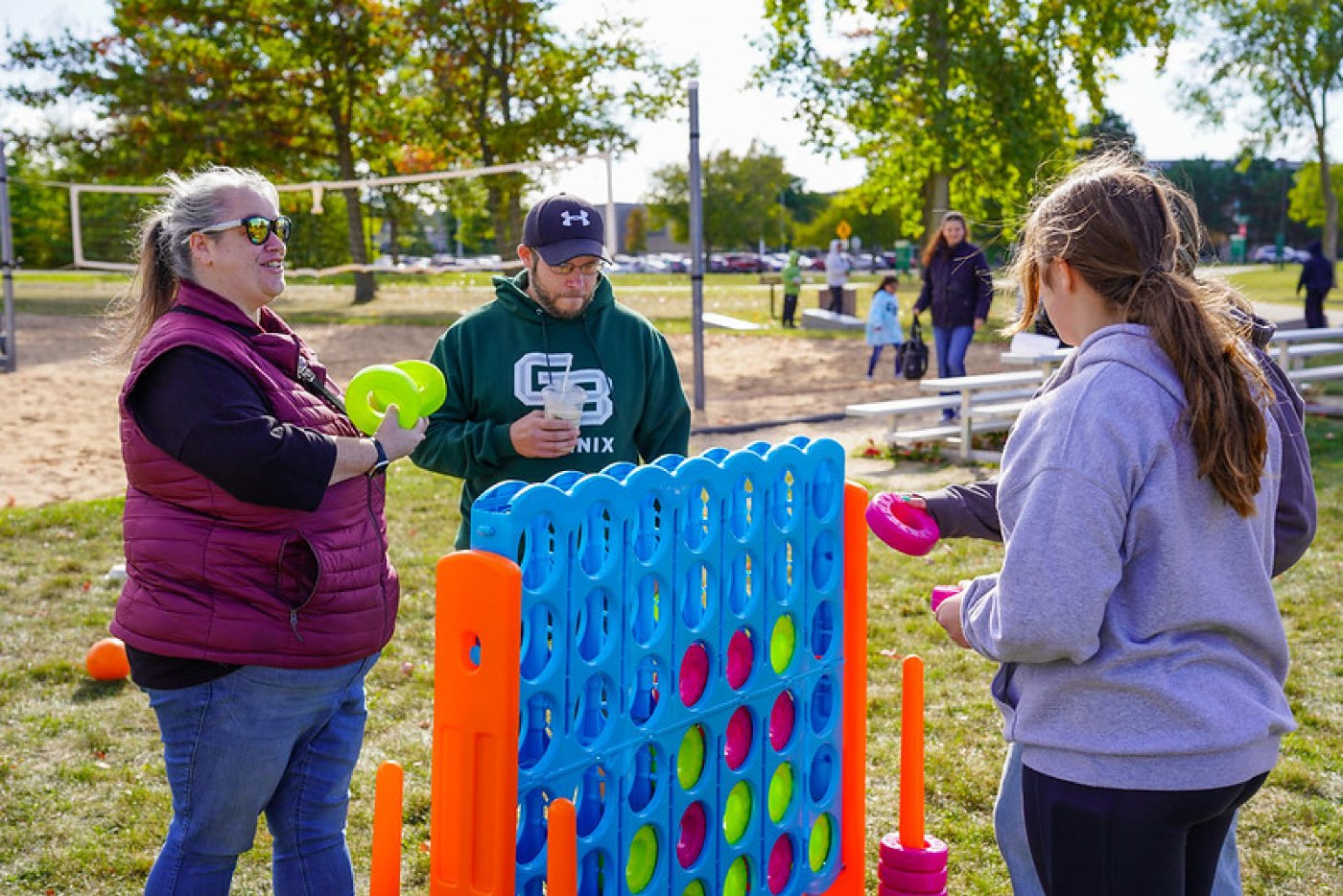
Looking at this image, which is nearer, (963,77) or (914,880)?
(914,880)

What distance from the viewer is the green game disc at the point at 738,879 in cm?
295

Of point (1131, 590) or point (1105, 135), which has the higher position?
point (1105, 135)

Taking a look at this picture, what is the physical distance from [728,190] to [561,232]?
208 ft

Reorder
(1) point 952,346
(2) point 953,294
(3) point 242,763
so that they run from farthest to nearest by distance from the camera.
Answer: (1) point 952,346, (2) point 953,294, (3) point 242,763

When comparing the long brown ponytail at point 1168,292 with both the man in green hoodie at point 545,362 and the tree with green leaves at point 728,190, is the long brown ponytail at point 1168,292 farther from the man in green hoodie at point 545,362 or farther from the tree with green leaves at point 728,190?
the tree with green leaves at point 728,190

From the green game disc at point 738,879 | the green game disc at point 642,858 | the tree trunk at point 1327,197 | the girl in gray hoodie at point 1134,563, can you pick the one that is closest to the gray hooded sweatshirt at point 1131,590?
the girl in gray hoodie at point 1134,563

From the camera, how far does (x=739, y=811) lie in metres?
2.97

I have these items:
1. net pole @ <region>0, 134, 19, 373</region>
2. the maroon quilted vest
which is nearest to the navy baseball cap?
the maroon quilted vest

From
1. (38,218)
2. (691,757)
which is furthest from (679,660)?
(38,218)

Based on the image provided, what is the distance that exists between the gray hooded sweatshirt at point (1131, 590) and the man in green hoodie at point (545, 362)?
1842 millimetres

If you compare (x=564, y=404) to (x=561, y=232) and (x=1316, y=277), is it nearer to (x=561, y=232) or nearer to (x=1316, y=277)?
(x=561, y=232)

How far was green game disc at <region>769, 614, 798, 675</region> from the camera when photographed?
306cm

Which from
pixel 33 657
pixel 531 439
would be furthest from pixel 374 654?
pixel 33 657

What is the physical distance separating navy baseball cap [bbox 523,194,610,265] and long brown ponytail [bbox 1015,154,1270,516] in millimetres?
1665
